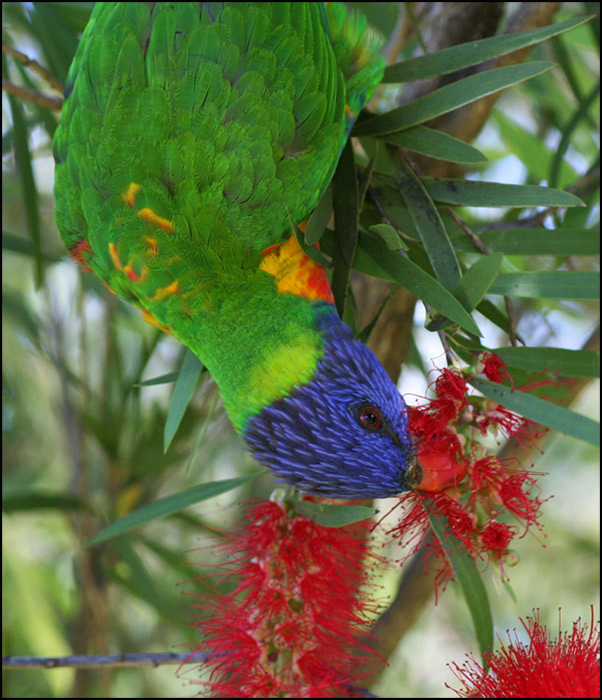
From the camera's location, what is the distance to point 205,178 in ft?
3.27

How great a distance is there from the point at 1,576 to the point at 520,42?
67.0 inches

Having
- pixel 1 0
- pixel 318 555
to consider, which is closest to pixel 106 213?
pixel 318 555

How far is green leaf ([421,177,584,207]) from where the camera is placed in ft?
2.97

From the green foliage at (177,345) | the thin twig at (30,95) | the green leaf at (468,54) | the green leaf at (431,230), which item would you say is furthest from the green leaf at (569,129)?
the thin twig at (30,95)

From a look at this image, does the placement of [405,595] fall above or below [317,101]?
below

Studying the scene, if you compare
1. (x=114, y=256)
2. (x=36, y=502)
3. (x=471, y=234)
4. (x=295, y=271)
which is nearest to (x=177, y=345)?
(x=36, y=502)

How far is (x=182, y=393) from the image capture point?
107cm

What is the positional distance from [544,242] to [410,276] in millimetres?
265

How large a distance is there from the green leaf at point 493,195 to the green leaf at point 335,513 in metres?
0.45

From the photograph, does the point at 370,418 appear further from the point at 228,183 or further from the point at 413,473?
the point at 228,183

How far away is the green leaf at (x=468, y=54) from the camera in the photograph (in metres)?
0.98

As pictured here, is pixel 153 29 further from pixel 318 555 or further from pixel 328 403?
pixel 318 555

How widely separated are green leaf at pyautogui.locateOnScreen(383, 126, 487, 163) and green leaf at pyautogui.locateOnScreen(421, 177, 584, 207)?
4 centimetres

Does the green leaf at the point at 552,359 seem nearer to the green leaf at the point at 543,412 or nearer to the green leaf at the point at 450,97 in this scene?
the green leaf at the point at 543,412
